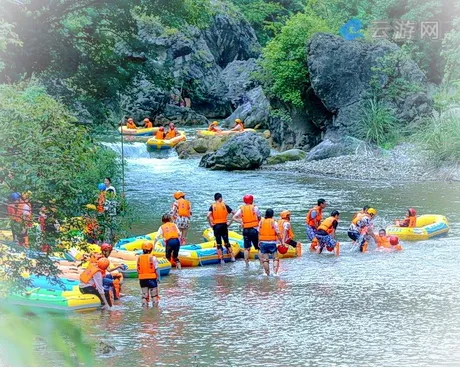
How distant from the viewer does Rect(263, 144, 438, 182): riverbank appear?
30.4 metres

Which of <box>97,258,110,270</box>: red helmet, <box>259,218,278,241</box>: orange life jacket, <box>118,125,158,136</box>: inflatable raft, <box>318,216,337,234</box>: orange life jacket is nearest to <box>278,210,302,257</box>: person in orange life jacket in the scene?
<box>318,216,337,234</box>: orange life jacket

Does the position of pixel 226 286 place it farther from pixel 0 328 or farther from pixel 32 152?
pixel 0 328

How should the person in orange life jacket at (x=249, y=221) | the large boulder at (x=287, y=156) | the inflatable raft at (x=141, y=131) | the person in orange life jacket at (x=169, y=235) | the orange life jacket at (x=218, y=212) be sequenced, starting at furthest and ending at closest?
the inflatable raft at (x=141, y=131) < the large boulder at (x=287, y=156) < the orange life jacket at (x=218, y=212) < the person in orange life jacket at (x=249, y=221) < the person in orange life jacket at (x=169, y=235)

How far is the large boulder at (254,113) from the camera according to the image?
4497cm

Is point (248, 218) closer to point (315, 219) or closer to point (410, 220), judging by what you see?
point (315, 219)

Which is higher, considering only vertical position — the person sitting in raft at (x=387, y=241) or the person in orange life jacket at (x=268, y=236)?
the person in orange life jacket at (x=268, y=236)

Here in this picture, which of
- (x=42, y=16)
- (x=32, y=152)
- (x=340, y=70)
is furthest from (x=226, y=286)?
(x=340, y=70)

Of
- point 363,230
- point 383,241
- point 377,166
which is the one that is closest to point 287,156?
point 377,166

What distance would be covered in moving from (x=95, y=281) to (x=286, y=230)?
5591 mm

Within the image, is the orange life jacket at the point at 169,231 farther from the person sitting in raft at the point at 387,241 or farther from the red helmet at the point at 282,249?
the person sitting in raft at the point at 387,241

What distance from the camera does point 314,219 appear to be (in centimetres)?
1905

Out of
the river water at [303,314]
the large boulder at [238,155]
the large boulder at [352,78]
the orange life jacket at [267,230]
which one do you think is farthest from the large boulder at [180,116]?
the orange life jacket at [267,230]

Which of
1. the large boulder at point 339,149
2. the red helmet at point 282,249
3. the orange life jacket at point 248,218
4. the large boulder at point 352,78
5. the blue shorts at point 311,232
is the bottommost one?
the red helmet at point 282,249

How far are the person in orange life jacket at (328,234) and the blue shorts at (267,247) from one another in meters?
2.84
